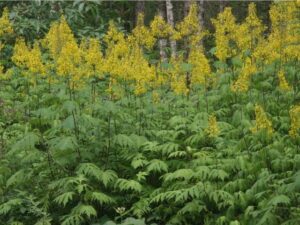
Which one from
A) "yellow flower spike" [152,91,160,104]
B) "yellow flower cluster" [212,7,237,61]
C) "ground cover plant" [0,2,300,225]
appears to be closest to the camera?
"ground cover plant" [0,2,300,225]

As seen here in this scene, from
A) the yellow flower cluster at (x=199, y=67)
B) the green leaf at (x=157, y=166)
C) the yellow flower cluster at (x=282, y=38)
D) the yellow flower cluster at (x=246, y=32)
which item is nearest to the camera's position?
the green leaf at (x=157, y=166)

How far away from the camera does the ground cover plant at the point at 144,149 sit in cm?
655

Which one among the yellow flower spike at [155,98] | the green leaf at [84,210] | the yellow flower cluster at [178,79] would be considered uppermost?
the yellow flower cluster at [178,79]

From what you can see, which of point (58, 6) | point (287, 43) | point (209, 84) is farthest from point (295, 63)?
point (58, 6)

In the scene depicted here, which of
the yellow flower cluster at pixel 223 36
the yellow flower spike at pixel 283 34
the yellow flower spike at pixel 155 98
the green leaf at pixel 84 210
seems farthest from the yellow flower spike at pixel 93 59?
the yellow flower spike at pixel 283 34

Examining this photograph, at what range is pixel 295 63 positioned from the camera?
10008mm

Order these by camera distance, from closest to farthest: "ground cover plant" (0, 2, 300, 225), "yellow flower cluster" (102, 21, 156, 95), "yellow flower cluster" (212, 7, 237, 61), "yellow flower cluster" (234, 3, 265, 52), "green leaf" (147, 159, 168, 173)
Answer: "ground cover plant" (0, 2, 300, 225) → "green leaf" (147, 159, 168, 173) → "yellow flower cluster" (102, 21, 156, 95) → "yellow flower cluster" (212, 7, 237, 61) → "yellow flower cluster" (234, 3, 265, 52)

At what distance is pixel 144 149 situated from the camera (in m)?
7.56

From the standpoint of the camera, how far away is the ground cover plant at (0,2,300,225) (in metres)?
6.55

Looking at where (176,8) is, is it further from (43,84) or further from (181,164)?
(181,164)

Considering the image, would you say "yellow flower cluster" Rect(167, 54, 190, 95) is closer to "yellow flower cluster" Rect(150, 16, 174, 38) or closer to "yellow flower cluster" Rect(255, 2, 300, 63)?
"yellow flower cluster" Rect(150, 16, 174, 38)

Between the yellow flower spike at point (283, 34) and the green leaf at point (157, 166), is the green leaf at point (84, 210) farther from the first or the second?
the yellow flower spike at point (283, 34)

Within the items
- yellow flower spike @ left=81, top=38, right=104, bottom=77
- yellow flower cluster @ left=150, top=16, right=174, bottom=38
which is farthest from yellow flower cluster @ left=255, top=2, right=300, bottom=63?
yellow flower spike @ left=81, top=38, right=104, bottom=77

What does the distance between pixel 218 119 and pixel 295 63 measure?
235 cm
